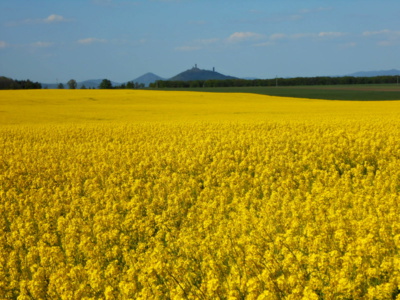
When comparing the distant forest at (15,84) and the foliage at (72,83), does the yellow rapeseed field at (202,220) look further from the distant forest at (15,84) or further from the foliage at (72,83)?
the distant forest at (15,84)

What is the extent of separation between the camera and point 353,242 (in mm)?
5383

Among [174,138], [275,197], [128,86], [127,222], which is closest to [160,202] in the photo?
[127,222]

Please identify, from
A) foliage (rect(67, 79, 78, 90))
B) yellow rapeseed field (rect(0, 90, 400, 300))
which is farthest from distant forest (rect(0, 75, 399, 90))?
yellow rapeseed field (rect(0, 90, 400, 300))

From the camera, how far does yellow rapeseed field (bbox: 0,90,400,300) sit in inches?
190

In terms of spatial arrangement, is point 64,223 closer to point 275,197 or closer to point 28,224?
point 28,224

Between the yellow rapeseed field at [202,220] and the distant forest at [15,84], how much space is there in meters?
68.8

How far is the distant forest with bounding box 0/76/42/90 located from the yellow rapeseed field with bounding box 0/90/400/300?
68.8m

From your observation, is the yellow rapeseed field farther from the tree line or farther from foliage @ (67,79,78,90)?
the tree line

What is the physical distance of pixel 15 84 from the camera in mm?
80062

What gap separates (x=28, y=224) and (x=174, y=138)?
375 inches

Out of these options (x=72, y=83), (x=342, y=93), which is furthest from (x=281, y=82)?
(x=72, y=83)

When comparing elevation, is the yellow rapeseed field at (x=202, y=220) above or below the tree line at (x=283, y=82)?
below

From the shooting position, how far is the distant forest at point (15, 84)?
78269 mm

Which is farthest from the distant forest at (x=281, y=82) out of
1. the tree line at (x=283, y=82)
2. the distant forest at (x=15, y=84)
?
the distant forest at (x=15, y=84)
